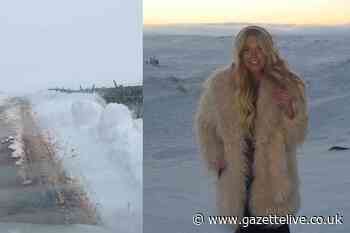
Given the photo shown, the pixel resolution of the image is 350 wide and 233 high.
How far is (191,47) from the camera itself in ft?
9.66

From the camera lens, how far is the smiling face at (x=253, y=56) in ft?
9.46

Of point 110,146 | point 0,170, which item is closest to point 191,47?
point 110,146

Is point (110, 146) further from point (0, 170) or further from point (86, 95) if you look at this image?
point (0, 170)

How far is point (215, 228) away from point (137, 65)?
793 mm

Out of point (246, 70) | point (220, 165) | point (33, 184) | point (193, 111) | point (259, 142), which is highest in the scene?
point (246, 70)

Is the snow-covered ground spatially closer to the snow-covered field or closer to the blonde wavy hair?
the snow-covered field

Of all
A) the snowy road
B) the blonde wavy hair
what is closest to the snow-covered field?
the blonde wavy hair

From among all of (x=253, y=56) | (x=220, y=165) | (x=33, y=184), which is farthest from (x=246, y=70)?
(x=33, y=184)

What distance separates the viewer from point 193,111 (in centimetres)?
296

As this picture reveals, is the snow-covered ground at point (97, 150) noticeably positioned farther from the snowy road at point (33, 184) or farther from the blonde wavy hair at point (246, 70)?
the blonde wavy hair at point (246, 70)

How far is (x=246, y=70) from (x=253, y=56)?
67mm

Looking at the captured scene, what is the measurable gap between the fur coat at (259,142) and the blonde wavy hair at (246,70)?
0.08ft

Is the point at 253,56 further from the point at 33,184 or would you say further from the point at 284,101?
the point at 33,184

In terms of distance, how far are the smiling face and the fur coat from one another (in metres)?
0.06
